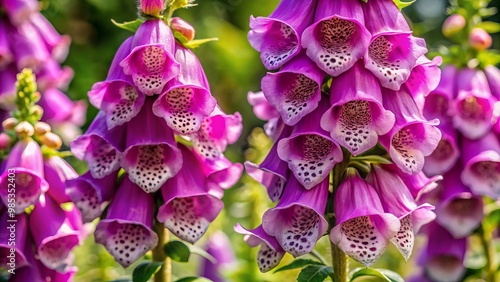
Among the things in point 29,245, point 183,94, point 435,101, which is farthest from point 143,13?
point 435,101

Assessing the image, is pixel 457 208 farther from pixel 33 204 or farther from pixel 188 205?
pixel 33 204

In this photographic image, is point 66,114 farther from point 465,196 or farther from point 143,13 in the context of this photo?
point 465,196

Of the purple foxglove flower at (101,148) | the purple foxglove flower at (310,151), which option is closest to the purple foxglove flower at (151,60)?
the purple foxglove flower at (101,148)

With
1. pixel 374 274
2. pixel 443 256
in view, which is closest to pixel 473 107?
pixel 443 256

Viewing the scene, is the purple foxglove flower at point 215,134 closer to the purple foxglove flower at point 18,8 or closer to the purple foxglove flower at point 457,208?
the purple foxglove flower at point 457,208

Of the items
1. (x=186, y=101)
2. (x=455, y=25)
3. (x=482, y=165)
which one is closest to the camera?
(x=186, y=101)

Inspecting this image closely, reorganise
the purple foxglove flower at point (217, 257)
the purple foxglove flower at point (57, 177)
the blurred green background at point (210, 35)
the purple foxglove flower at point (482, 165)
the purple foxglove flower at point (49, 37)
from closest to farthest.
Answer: the purple foxglove flower at point (57, 177), the purple foxglove flower at point (482, 165), the purple foxglove flower at point (217, 257), the purple foxglove flower at point (49, 37), the blurred green background at point (210, 35)
